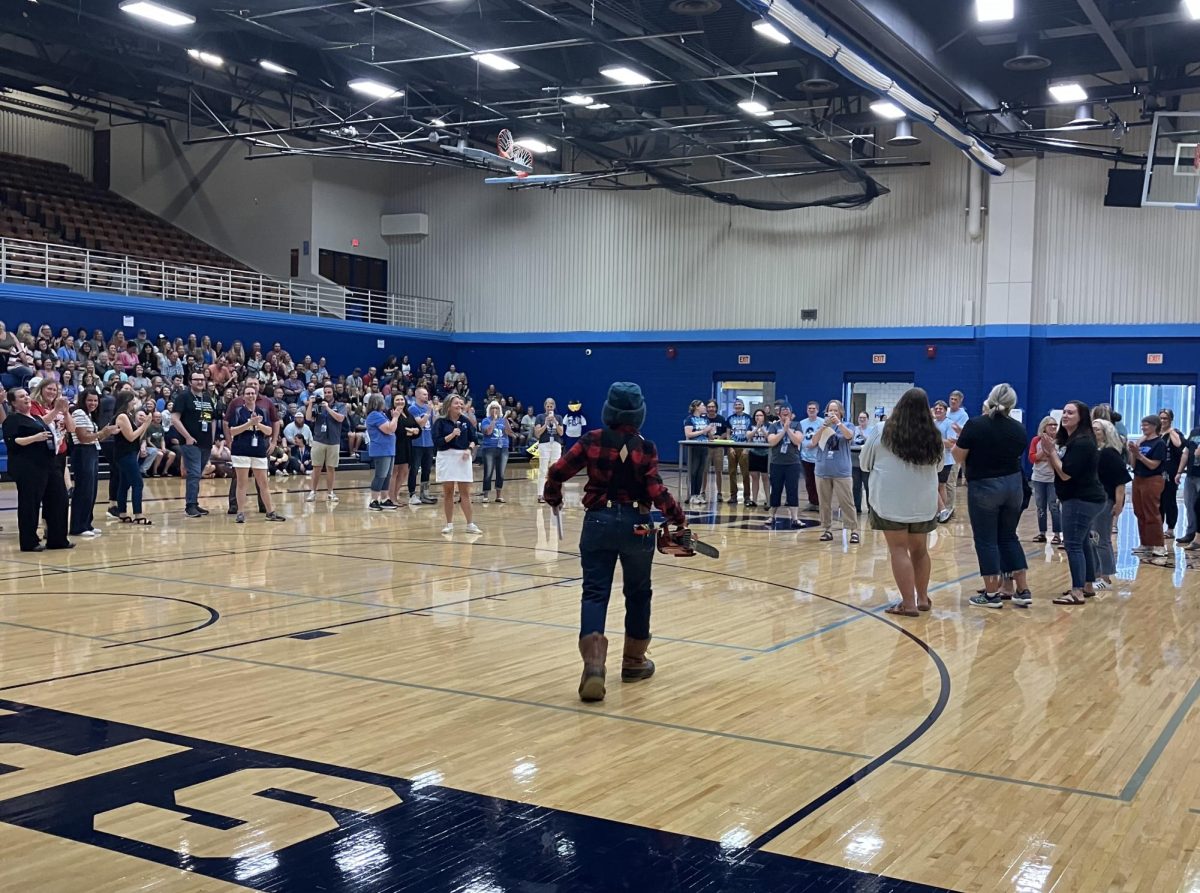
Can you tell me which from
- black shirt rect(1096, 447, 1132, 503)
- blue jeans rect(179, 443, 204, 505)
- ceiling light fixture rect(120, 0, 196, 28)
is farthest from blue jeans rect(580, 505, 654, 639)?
ceiling light fixture rect(120, 0, 196, 28)

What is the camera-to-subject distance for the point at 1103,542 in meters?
9.96

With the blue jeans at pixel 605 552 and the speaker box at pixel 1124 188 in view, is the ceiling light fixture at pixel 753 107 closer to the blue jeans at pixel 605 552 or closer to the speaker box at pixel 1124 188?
the speaker box at pixel 1124 188

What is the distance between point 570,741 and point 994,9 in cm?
1227

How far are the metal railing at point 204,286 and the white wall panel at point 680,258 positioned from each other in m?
0.96

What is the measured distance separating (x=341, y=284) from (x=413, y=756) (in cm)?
2835

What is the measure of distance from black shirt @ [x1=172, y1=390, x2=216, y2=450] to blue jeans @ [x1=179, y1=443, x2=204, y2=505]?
0.58ft

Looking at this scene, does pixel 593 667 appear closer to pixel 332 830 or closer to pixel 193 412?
pixel 332 830

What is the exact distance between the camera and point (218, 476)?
70.8ft

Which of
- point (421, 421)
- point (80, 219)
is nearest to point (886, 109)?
point (421, 421)

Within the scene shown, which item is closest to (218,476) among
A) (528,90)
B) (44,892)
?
(528,90)

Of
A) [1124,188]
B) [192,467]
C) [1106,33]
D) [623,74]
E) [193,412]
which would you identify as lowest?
[192,467]

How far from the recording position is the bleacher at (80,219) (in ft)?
90.0

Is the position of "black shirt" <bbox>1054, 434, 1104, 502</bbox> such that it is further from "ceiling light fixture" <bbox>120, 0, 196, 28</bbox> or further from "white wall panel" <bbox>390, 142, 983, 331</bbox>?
"white wall panel" <bbox>390, 142, 983, 331</bbox>

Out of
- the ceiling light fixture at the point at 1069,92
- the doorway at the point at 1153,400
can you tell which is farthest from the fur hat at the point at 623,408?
the doorway at the point at 1153,400
